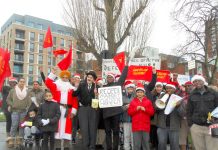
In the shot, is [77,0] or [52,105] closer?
[52,105]

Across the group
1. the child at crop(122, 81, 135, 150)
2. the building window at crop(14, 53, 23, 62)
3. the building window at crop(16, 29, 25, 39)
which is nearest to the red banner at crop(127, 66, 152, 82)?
the child at crop(122, 81, 135, 150)

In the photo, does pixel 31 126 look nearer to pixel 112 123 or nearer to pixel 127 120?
pixel 112 123

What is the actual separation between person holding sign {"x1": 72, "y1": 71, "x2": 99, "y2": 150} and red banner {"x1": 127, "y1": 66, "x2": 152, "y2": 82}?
9.66 feet

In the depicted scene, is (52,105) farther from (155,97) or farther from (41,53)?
(41,53)

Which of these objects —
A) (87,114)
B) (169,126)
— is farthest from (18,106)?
(169,126)

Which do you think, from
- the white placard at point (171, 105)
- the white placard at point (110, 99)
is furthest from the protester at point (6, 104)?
the white placard at point (171, 105)

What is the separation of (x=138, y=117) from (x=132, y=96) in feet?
3.24

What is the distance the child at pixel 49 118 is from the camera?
7.45 m

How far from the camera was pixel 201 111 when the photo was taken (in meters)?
6.04

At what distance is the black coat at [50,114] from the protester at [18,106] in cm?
135

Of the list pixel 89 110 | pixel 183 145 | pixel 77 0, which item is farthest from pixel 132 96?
pixel 77 0

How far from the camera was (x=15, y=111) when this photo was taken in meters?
8.76

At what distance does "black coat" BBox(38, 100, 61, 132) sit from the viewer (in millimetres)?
7457

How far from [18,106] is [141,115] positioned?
11.8 feet
